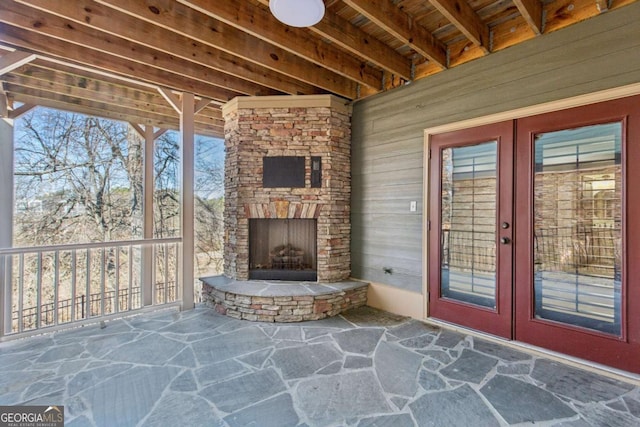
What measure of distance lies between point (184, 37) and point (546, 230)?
149 inches

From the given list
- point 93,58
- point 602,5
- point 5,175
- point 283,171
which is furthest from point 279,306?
point 602,5

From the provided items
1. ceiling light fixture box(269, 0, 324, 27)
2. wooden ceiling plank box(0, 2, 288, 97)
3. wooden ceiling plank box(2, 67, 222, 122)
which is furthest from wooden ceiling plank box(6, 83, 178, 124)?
ceiling light fixture box(269, 0, 324, 27)

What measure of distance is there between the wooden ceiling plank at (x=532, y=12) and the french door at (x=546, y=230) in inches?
28.8

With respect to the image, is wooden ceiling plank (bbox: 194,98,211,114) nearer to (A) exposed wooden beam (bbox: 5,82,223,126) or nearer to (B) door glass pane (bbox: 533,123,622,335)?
(A) exposed wooden beam (bbox: 5,82,223,126)

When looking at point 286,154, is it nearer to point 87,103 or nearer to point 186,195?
point 186,195

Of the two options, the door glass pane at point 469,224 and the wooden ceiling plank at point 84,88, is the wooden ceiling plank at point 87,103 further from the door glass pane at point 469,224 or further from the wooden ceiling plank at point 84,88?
the door glass pane at point 469,224

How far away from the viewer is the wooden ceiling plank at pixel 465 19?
2291mm

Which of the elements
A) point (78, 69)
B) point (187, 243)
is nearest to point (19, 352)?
point (187, 243)

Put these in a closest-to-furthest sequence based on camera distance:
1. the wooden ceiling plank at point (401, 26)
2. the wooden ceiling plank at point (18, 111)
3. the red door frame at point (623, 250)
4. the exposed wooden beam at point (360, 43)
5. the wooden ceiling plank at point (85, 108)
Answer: the red door frame at point (623, 250) → the wooden ceiling plank at point (401, 26) → the exposed wooden beam at point (360, 43) → the wooden ceiling plank at point (18, 111) → the wooden ceiling plank at point (85, 108)

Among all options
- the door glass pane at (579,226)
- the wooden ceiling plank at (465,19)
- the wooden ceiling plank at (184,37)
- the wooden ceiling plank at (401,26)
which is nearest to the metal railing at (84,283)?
the wooden ceiling plank at (184,37)

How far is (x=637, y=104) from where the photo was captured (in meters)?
2.17

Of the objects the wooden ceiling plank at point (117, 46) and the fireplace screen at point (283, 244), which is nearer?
the wooden ceiling plank at point (117, 46)

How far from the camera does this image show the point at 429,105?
11.0 feet

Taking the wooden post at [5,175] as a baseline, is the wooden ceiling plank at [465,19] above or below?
above
